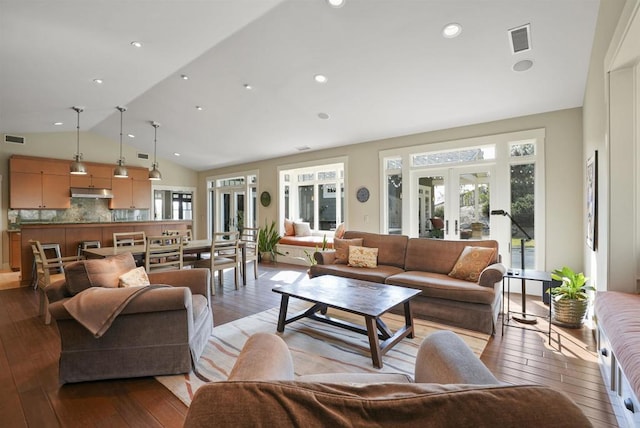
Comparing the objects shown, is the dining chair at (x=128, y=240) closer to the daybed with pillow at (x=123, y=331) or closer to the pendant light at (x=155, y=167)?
the pendant light at (x=155, y=167)

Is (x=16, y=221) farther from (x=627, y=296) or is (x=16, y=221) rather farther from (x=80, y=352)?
(x=627, y=296)

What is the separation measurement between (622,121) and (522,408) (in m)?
2.67

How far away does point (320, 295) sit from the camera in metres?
2.88

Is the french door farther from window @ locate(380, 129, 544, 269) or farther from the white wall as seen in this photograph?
the white wall

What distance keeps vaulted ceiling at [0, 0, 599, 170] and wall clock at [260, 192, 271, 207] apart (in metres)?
2.36

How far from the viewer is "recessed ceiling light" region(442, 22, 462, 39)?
9.60 feet

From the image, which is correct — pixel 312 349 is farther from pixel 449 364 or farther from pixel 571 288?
pixel 571 288

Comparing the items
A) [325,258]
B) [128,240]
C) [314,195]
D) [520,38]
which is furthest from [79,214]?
[520,38]

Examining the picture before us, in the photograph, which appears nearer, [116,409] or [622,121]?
[116,409]

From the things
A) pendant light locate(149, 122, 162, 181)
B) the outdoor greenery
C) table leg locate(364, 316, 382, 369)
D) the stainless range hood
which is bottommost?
table leg locate(364, 316, 382, 369)

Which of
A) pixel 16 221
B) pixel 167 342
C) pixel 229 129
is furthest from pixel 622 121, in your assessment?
pixel 16 221

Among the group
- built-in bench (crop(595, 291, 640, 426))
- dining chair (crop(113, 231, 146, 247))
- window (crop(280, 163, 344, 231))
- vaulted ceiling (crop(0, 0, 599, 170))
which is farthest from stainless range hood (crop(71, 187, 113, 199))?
built-in bench (crop(595, 291, 640, 426))

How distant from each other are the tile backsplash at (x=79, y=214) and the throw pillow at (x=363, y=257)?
620 centimetres

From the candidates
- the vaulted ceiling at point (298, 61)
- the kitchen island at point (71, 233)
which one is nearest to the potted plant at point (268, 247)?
the kitchen island at point (71, 233)
